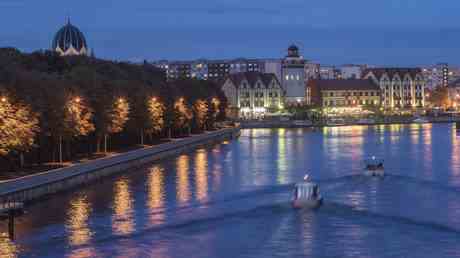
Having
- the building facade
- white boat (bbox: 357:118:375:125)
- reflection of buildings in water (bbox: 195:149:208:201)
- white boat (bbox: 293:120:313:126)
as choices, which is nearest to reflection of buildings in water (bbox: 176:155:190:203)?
reflection of buildings in water (bbox: 195:149:208:201)

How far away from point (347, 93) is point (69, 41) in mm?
63344

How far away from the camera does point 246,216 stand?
39.3 meters

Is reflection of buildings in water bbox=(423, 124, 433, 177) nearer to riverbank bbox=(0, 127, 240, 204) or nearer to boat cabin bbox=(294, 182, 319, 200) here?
boat cabin bbox=(294, 182, 319, 200)

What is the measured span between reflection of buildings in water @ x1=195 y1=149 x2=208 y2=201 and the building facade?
111269 millimetres

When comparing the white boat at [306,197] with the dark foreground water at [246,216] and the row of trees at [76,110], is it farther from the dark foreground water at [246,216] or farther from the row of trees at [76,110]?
the row of trees at [76,110]

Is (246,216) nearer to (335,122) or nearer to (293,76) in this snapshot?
(335,122)

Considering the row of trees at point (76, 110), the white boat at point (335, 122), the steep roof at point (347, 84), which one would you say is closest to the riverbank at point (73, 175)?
the row of trees at point (76, 110)

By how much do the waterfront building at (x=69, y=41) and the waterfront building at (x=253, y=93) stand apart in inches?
1295

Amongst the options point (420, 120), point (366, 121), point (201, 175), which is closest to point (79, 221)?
point (201, 175)

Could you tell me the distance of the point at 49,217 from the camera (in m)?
38.9

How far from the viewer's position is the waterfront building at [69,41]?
160250 mm

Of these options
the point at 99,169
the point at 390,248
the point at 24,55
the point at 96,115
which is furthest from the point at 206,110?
the point at 390,248

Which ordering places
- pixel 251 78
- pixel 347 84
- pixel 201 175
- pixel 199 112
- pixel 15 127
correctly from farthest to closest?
1. pixel 347 84
2. pixel 251 78
3. pixel 199 112
4. pixel 201 175
5. pixel 15 127

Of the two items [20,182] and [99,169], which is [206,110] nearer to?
[99,169]
